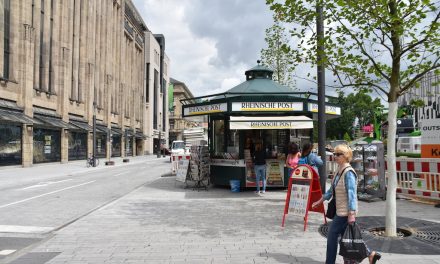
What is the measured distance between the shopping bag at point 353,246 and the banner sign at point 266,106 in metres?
8.46

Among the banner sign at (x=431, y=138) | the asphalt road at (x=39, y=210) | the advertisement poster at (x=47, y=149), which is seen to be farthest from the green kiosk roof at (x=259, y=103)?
the advertisement poster at (x=47, y=149)

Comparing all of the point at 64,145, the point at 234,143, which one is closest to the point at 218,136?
the point at 234,143

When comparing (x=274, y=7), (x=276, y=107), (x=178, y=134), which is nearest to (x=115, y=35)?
(x=276, y=107)

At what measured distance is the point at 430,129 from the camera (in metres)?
12.4

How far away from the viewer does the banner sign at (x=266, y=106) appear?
12789mm

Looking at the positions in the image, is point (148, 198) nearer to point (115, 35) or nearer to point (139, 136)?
point (115, 35)

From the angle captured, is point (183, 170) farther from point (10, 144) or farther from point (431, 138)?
point (10, 144)

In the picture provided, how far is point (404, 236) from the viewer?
22.1ft

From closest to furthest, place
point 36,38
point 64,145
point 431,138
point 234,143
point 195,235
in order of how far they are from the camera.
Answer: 1. point 195,235
2. point 431,138
3. point 234,143
4. point 36,38
5. point 64,145

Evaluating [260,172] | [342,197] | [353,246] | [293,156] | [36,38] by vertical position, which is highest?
[36,38]

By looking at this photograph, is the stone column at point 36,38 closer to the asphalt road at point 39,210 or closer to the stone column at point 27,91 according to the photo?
the stone column at point 27,91

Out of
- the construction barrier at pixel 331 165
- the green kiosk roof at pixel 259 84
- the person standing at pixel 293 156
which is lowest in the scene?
the construction barrier at pixel 331 165

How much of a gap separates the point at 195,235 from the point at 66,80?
32002mm

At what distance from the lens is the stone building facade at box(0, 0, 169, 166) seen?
27250 mm
